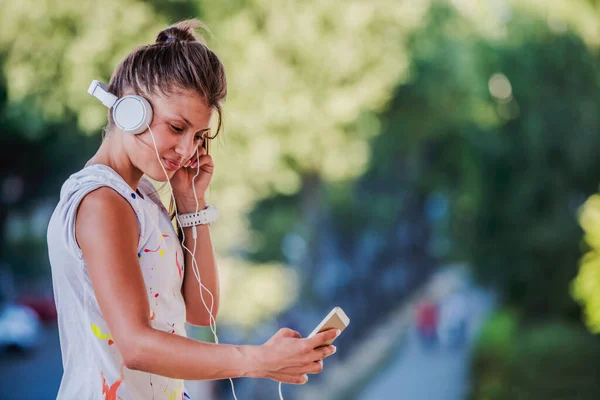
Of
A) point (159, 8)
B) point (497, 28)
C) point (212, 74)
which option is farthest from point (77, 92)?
point (497, 28)

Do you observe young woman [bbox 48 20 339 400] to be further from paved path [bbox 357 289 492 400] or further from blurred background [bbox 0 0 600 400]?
paved path [bbox 357 289 492 400]

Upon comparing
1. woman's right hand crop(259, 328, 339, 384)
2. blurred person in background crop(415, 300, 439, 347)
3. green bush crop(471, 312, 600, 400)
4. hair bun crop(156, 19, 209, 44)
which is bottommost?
woman's right hand crop(259, 328, 339, 384)

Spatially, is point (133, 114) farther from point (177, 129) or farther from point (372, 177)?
point (372, 177)

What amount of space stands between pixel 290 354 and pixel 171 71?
1.25ft

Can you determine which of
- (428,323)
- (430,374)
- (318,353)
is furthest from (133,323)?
(428,323)

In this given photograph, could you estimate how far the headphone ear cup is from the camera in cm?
99

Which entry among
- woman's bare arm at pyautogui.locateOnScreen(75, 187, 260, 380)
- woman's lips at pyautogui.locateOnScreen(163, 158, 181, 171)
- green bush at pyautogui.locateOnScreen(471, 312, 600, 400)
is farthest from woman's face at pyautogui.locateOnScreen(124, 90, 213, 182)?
green bush at pyautogui.locateOnScreen(471, 312, 600, 400)

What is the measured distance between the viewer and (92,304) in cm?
96

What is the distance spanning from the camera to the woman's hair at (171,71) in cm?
100

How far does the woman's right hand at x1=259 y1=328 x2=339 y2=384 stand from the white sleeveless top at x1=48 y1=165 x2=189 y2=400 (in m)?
0.14

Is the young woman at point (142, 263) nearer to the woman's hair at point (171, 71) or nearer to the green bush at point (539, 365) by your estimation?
the woman's hair at point (171, 71)

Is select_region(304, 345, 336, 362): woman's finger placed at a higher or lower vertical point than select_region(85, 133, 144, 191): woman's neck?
lower

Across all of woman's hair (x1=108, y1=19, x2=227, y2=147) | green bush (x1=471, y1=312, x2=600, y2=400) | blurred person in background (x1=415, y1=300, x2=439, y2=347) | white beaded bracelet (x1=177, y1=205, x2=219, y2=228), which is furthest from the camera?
blurred person in background (x1=415, y1=300, x2=439, y2=347)

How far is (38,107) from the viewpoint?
204 inches
